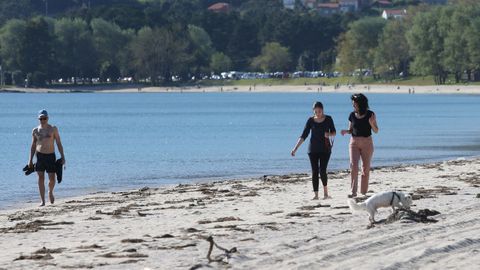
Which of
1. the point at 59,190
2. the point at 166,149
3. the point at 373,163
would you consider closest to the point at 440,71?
the point at 166,149

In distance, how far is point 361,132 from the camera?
18703 millimetres

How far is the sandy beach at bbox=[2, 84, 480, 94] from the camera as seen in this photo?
458ft

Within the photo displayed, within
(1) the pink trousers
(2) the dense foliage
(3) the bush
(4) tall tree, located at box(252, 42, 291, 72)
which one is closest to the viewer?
(1) the pink trousers

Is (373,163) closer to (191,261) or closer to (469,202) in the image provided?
(469,202)

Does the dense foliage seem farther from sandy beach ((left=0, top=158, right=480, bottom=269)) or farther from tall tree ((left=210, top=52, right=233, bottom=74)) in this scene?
sandy beach ((left=0, top=158, right=480, bottom=269))

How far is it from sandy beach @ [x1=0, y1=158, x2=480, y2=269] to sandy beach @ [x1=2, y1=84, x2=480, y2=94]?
114230mm

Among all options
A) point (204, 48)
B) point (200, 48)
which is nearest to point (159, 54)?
point (200, 48)

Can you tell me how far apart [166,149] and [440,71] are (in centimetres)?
10092

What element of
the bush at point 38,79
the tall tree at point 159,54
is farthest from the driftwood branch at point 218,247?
the bush at point 38,79

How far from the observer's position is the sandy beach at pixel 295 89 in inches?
5497

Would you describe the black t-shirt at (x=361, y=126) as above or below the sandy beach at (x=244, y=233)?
above

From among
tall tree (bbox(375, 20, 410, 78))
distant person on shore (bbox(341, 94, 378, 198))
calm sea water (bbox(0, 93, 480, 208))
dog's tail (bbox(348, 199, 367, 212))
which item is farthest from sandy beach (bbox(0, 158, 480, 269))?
tall tree (bbox(375, 20, 410, 78))

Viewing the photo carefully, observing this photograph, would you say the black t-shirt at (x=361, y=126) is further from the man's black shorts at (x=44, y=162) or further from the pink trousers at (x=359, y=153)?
the man's black shorts at (x=44, y=162)

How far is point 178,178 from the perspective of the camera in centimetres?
3055
